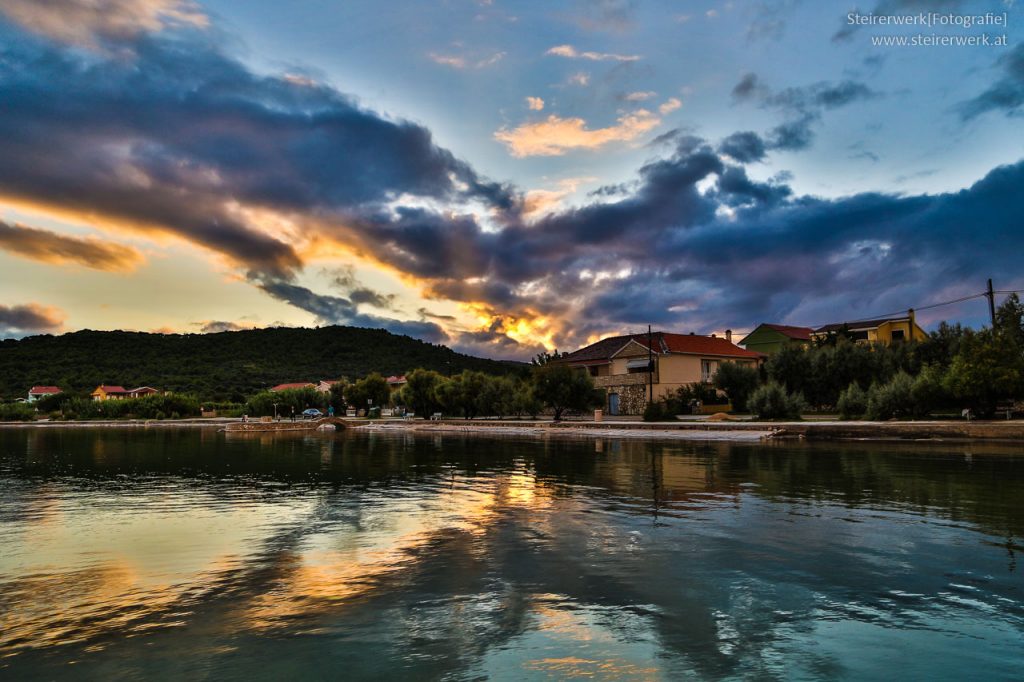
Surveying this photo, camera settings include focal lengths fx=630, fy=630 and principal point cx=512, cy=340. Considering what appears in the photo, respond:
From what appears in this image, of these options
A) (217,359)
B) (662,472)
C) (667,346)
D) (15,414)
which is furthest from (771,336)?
(217,359)

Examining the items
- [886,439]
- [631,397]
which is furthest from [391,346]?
[886,439]

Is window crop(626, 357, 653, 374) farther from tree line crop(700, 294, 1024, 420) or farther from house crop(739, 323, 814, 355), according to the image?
house crop(739, 323, 814, 355)

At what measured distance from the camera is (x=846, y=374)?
176 ft

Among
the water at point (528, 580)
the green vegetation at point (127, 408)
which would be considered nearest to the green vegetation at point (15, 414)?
the green vegetation at point (127, 408)

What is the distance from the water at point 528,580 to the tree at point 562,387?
124ft

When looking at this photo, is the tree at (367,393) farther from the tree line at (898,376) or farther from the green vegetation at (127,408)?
the tree line at (898,376)

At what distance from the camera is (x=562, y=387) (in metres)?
62.0

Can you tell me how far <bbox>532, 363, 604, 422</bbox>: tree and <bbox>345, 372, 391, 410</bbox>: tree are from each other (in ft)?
162

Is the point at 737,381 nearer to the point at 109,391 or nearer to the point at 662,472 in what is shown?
the point at 662,472

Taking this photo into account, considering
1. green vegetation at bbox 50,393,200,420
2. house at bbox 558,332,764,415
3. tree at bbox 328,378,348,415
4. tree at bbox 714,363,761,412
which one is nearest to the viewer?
tree at bbox 714,363,761,412

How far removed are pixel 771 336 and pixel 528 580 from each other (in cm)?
8431

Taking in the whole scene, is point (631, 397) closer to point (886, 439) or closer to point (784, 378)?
point (784, 378)

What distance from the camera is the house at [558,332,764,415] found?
221 ft

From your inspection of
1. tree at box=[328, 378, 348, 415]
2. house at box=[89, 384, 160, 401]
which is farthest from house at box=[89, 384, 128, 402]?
tree at box=[328, 378, 348, 415]
